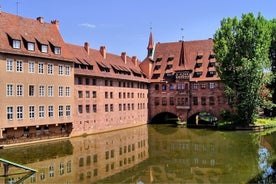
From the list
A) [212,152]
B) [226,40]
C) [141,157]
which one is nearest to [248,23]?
[226,40]

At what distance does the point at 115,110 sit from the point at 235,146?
68.9 ft

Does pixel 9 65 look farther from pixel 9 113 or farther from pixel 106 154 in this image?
pixel 106 154

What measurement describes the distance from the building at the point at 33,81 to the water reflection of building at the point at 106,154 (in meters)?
4.09

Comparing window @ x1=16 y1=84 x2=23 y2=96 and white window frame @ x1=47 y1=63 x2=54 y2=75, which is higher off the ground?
white window frame @ x1=47 y1=63 x2=54 y2=75

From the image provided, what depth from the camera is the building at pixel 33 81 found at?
33500 millimetres

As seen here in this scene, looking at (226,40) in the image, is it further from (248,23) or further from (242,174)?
(242,174)

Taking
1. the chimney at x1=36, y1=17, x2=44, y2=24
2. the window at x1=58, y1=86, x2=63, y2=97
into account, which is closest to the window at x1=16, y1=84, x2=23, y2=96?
the window at x1=58, y1=86, x2=63, y2=97

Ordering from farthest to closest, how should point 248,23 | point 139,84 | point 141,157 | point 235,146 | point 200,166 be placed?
1. point 139,84
2. point 248,23
3. point 235,146
4. point 141,157
5. point 200,166

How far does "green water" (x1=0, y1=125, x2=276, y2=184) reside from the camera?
21719 millimetres

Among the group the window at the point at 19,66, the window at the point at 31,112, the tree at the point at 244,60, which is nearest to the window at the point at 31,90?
the window at the point at 31,112

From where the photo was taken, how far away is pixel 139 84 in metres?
58.4

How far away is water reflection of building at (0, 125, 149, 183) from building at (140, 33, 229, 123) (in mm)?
20285

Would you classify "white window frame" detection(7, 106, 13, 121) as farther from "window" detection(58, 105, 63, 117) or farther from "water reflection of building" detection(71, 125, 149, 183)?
"water reflection of building" detection(71, 125, 149, 183)

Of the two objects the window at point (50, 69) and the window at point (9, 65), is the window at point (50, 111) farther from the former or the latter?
the window at point (9, 65)
